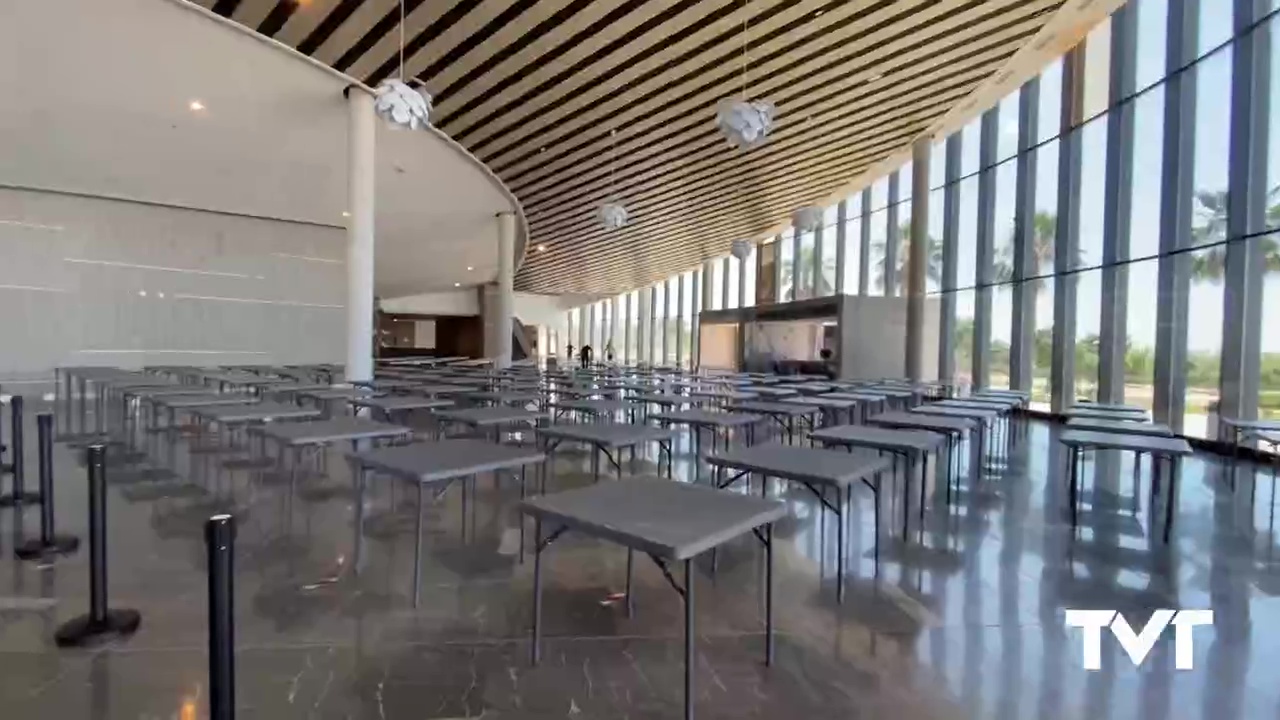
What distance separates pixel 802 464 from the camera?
2.74 meters

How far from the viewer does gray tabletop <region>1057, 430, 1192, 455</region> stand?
12.0 feet

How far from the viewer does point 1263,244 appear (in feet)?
23.4

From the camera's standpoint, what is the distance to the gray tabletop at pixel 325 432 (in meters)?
3.09

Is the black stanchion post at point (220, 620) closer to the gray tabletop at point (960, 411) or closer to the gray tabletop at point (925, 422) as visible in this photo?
the gray tabletop at point (925, 422)

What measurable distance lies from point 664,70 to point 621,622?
282 inches

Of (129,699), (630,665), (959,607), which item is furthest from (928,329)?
(129,699)

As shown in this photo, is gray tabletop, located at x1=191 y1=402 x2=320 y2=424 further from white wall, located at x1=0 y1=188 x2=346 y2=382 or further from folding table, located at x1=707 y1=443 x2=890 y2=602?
white wall, located at x1=0 y1=188 x2=346 y2=382

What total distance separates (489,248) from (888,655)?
17.8m

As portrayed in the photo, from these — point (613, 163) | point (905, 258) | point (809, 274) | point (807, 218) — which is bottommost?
point (905, 258)

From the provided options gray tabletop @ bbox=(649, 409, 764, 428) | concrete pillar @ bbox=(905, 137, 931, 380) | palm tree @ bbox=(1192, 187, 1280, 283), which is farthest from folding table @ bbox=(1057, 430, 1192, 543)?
concrete pillar @ bbox=(905, 137, 931, 380)

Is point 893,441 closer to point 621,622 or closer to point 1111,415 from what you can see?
point 621,622

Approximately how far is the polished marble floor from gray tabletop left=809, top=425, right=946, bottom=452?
0.53 metres

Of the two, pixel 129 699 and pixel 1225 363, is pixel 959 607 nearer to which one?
pixel 129 699

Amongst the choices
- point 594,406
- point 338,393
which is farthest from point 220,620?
point 338,393
